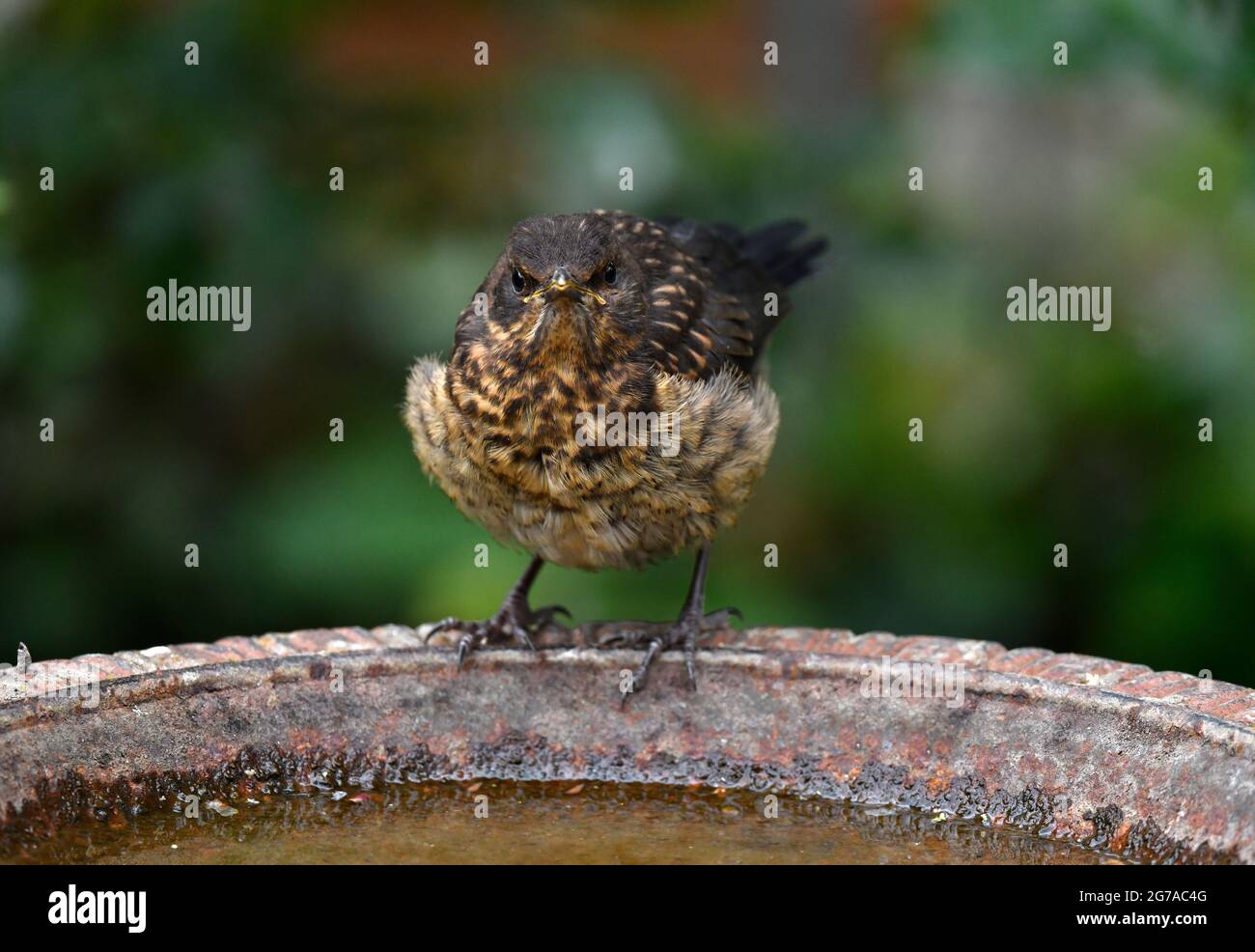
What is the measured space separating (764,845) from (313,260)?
2.80 meters

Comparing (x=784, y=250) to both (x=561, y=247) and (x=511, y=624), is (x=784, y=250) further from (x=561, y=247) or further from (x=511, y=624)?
A: (x=511, y=624)

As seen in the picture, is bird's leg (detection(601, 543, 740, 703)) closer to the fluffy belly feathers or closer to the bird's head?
the fluffy belly feathers

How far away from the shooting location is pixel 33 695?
2.98 meters

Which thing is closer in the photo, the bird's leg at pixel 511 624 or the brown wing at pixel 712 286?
the bird's leg at pixel 511 624

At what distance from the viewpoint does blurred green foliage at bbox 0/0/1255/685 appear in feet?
16.3

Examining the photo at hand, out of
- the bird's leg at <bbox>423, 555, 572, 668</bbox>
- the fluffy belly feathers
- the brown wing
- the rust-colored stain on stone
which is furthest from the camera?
the brown wing

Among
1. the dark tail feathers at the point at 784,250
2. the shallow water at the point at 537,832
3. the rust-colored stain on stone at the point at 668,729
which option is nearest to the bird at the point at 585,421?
the rust-colored stain on stone at the point at 668,729

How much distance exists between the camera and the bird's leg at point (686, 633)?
138 inches

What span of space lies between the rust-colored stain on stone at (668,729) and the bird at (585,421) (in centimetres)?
25

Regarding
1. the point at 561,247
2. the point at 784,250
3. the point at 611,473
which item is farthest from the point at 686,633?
the point at 784,250

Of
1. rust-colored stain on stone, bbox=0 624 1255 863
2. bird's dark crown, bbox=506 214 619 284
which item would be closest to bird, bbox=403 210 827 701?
bird's dark crown, bbox=506 214 619 284

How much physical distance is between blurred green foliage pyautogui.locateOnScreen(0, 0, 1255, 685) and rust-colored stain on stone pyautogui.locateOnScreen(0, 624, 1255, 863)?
1519 millimetres

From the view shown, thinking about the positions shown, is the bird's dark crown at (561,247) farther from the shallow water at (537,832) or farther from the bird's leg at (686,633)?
the shallow water at (537,832)

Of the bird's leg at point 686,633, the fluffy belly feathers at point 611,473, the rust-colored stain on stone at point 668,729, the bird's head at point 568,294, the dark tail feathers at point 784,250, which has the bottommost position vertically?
the rust-colored stain on stone at point 668,729
